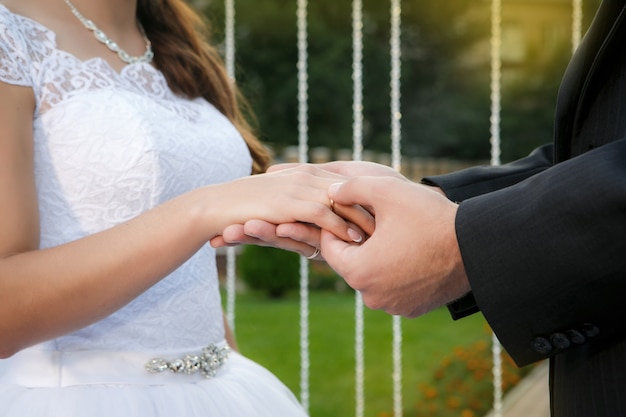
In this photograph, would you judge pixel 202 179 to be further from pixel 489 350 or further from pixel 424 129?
pixel 424 129

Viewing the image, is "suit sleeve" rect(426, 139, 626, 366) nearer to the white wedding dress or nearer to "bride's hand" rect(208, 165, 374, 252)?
"bride's hand" rect(208, 165, 374, 252)

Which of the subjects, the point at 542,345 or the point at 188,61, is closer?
the point at 542,345

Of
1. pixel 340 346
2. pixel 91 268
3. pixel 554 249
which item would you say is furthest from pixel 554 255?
pixel 340 346

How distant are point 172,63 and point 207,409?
30.5 inches

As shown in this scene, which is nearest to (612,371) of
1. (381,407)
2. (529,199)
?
(529,199)

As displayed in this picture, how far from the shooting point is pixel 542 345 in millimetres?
1012

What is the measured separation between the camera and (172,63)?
177cm

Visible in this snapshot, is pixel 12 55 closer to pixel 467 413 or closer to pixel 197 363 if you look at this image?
pixel 197 363

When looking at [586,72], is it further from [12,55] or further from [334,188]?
[12,55]

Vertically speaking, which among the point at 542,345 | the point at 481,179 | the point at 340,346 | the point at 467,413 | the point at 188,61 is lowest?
the point at 340,346

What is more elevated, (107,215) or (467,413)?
(107,215)

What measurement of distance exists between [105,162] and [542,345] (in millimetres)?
834

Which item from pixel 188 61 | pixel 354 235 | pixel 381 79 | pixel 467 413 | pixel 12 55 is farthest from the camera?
pixel 381 79

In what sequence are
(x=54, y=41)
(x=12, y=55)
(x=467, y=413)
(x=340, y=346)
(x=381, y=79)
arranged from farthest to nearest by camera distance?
(x=381, y=79) → (x=340, y=346) → (x=467, y=413) → (x=54, y=41) → (x=12, y=55)
